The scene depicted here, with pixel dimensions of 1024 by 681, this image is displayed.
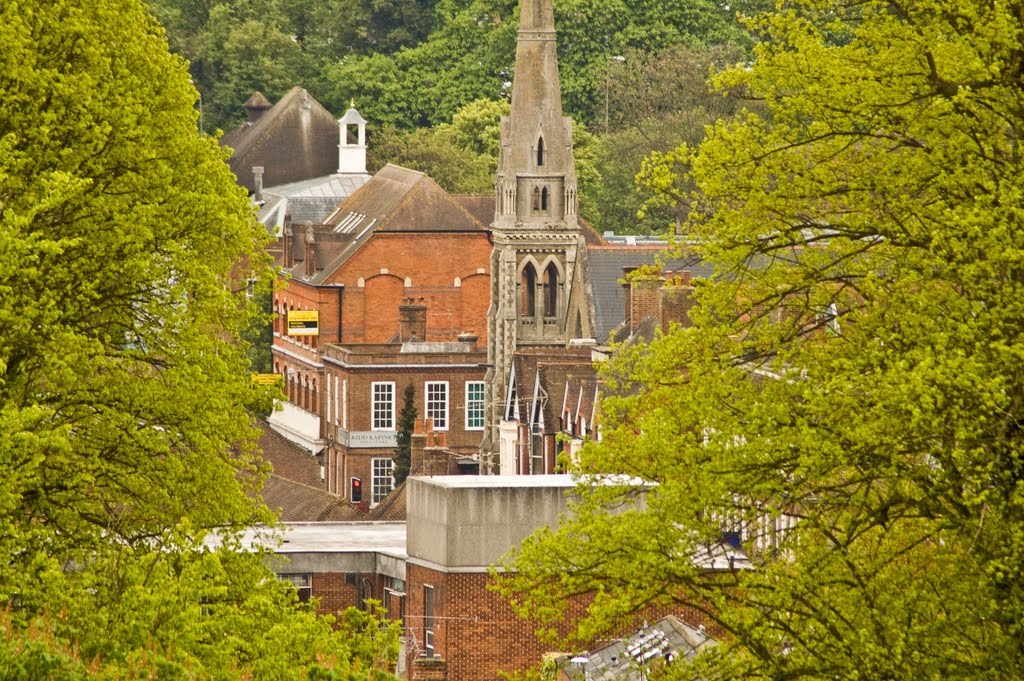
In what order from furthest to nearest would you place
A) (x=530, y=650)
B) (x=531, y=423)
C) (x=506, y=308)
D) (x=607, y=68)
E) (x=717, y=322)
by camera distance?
(x=607, y=68) < (x=506, y=308) < (x=531, y=423) < (x=530, y=650) < (x=717, y=322)

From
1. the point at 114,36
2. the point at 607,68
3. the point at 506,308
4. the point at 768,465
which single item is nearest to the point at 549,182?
the point at 506,308

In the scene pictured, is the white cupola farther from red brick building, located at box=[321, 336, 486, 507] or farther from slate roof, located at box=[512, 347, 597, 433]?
slate roof, located at box=[512, 347, 597, 433]

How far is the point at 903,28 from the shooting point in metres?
24.2

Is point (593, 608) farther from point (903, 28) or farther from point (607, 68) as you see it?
point (607, 68)

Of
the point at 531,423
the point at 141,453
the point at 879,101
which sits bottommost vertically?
the point at 531,423

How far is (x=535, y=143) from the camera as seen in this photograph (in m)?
96.9

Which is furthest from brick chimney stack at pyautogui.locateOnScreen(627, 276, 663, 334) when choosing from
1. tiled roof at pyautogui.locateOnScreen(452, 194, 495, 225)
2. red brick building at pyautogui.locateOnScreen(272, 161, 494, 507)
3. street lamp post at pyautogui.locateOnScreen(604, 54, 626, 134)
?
street lamp post at pyautogui.locateOnScreen(604, 54, 626, 134)

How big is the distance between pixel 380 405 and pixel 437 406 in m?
2.19

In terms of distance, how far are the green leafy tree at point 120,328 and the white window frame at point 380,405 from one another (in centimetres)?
6864

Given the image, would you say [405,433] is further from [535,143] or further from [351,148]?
[351,148]

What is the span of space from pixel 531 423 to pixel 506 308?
16.2 meters

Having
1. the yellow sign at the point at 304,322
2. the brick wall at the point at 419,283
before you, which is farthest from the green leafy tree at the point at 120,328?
the brick wall at the point at 419,283

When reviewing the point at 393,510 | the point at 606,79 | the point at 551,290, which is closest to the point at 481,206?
the point at 551,290

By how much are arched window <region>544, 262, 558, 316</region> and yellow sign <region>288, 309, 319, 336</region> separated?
13893 mm
